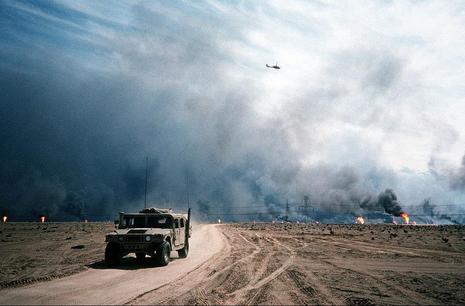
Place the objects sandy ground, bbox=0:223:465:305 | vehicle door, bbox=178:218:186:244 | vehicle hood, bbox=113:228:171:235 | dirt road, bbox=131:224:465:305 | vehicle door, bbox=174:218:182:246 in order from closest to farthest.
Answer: sandy ground, bbox=0:223:465:305 < dirt road, bbox=131:224:465:305 < vehicle hood, bbox=113:228:171:235 < vehicle door, bbox=174:218:182:246 < vehicle door, bbox=178:218:186:244

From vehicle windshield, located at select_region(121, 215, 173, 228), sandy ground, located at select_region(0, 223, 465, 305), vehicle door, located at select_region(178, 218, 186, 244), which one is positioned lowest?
sandy ground, located at select_region(0, 223, 465, 305)

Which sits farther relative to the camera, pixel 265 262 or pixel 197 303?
pixel 265 262

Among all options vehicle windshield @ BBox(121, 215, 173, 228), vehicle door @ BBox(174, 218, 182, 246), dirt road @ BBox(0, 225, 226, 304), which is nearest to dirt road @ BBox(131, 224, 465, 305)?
dirt road @ BBox(0, 225, 226, 304)

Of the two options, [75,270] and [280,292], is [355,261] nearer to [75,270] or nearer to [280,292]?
→ [280,292]

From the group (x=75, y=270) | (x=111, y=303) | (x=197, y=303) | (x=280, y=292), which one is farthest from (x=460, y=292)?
(x=75, y=270)

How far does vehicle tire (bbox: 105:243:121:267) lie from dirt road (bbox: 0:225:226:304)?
1.38 ft

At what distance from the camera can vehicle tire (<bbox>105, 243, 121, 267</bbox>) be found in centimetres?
1423

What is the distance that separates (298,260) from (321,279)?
217 inches

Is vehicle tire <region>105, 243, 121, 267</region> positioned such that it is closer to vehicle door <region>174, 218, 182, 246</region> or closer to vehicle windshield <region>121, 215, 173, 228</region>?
vehicle windshield <region>121, 215, 173, 228</region>

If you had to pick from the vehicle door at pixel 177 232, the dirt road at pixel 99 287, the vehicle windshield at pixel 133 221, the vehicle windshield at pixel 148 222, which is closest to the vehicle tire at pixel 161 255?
the dirt road at pixel 99 287

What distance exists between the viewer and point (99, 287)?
32.8 feet

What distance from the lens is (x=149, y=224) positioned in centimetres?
1631

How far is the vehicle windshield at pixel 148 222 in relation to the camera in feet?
53.4

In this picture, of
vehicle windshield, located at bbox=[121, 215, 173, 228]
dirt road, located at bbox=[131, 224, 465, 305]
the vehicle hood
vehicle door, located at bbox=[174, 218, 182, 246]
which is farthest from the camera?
vehicle door, located at bbox=[174, 218, 182, 246]
